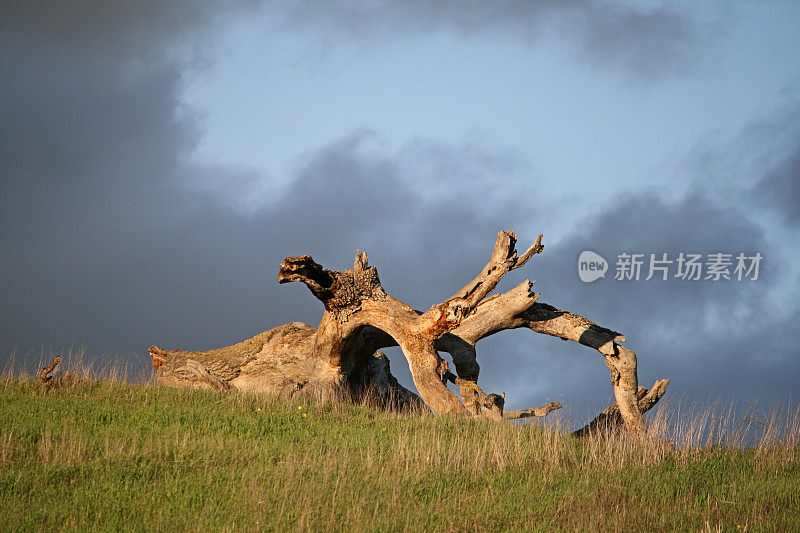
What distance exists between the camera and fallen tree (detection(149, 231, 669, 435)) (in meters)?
15.7

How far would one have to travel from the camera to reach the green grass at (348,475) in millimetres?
8898

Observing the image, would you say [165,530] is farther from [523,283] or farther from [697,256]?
[697,256]

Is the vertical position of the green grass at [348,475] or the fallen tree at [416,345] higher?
the fallen tree at [416,345]

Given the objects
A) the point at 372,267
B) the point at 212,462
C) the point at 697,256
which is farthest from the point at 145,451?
the point at 697,256

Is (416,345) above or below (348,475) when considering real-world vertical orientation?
above

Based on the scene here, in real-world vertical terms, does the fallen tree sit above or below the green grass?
above

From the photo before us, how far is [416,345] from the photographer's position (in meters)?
16.2

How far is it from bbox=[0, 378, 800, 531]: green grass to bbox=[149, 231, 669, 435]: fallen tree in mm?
1843

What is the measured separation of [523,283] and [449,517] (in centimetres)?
A: 763

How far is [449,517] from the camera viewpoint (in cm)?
893

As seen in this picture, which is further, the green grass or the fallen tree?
the fallen tree

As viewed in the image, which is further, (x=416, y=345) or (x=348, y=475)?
(x=416, y=345)

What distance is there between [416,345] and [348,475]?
246 inches

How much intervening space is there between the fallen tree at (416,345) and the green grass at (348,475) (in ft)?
6.05
